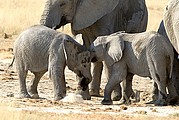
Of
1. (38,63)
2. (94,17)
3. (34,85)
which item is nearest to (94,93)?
(94,17)

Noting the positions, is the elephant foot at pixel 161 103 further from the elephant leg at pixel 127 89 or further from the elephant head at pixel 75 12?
the elephant head at pixel 75 12

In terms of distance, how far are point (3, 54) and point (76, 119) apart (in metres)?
12.0

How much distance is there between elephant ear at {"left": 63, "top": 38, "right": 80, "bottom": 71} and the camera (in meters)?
15.3

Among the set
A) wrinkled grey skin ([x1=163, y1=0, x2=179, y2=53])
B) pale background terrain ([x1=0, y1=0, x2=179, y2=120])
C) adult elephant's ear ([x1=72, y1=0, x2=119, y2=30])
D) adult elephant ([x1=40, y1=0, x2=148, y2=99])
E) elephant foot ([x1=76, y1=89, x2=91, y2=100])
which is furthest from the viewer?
adult elephant's ear ([x1=72, y1=0, x2=119, y2=30])

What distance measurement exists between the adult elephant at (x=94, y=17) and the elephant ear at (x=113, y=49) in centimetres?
146

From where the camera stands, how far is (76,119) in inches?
490

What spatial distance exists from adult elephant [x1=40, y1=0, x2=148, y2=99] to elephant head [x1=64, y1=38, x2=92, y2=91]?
1.09 m

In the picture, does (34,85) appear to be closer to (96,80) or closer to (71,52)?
(71,52)

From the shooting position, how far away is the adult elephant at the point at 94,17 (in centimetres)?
1700

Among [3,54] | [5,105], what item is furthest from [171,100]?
[3,54]

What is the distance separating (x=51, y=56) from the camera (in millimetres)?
15352

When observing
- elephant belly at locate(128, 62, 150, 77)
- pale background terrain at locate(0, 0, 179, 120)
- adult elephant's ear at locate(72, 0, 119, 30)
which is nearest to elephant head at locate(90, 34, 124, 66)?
elephant belly at locate(128, 62, 150, 77)

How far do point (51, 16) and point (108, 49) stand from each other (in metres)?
1.77

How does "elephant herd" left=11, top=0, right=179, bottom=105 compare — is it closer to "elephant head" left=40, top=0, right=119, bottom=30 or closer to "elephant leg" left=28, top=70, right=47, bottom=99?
"elephant leg" left=28, top=70, right=47, bottom=99
